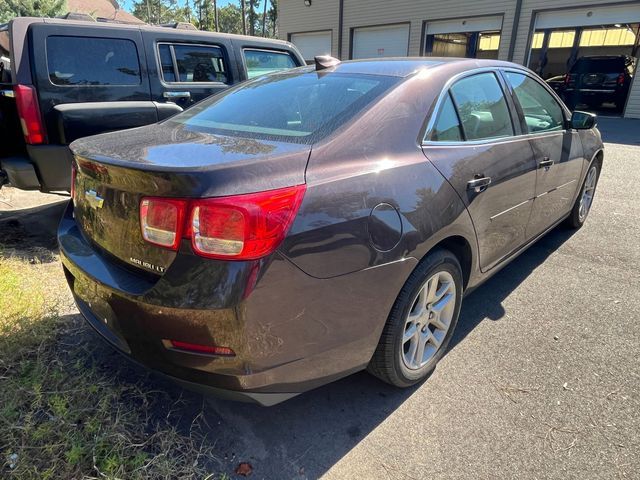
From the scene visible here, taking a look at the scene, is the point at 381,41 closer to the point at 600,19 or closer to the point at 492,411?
the point at 600,19

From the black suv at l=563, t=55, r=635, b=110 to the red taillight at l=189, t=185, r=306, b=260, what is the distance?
18427 mm

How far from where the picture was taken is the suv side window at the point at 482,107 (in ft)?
8.61

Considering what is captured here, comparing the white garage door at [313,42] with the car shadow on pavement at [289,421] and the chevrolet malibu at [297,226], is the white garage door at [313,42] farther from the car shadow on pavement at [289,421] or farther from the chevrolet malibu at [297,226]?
the car shadow on pavement at [289,421]

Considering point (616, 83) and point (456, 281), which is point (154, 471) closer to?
point (456, 281)

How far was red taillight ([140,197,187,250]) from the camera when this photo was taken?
1621 millimetres

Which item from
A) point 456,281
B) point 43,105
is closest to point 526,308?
point 456,281

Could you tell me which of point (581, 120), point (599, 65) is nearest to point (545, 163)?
point (581, 120)

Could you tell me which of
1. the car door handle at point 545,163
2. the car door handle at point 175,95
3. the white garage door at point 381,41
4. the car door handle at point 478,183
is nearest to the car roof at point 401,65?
the car door handle at point 478,183

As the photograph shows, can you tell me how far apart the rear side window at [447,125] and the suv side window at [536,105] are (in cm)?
96

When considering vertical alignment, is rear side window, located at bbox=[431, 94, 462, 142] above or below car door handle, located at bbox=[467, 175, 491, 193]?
above

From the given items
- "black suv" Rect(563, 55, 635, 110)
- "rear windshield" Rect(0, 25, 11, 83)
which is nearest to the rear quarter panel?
"rear windshield" Rect(0, 25, 11, 83)

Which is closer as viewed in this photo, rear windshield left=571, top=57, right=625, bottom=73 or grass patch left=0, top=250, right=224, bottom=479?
grass patch left=0, top=250, right=224, bottom=479

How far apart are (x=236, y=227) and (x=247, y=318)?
0.33 meters

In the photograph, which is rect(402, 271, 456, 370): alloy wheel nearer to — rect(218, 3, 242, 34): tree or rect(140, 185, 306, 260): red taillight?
rect(140, 185, 306, 260): red taillight
